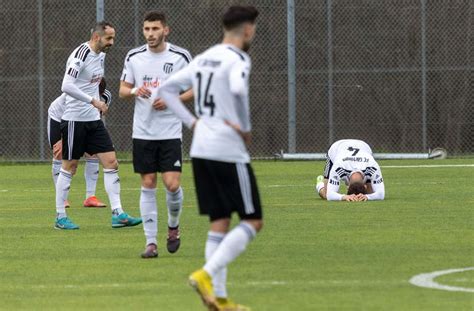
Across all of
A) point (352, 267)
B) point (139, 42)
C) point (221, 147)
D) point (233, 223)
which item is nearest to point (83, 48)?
point (233, 223)

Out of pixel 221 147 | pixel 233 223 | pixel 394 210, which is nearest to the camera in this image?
pixel 221 147

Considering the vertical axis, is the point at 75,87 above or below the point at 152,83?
below

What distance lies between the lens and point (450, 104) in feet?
90.5

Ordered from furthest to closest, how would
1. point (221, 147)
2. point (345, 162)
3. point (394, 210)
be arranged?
point (345, 162) → point (394, 210) → point (221, 147)

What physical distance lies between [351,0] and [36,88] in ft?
21.1

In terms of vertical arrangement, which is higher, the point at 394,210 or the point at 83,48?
the point at 83,48

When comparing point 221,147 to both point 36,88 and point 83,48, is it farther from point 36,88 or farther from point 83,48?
point 36,88

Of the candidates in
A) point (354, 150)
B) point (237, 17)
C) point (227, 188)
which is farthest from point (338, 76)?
point (227, 188)

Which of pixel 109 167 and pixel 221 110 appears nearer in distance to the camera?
pixel 221 110

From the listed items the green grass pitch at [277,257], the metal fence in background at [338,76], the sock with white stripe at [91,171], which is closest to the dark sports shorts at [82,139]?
the green grass pitch at [277,257]

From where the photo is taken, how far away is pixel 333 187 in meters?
17.5

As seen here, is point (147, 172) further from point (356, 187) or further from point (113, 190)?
point (356, 187)

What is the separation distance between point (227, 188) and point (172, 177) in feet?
10.5

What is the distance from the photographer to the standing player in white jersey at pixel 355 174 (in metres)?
17.3
